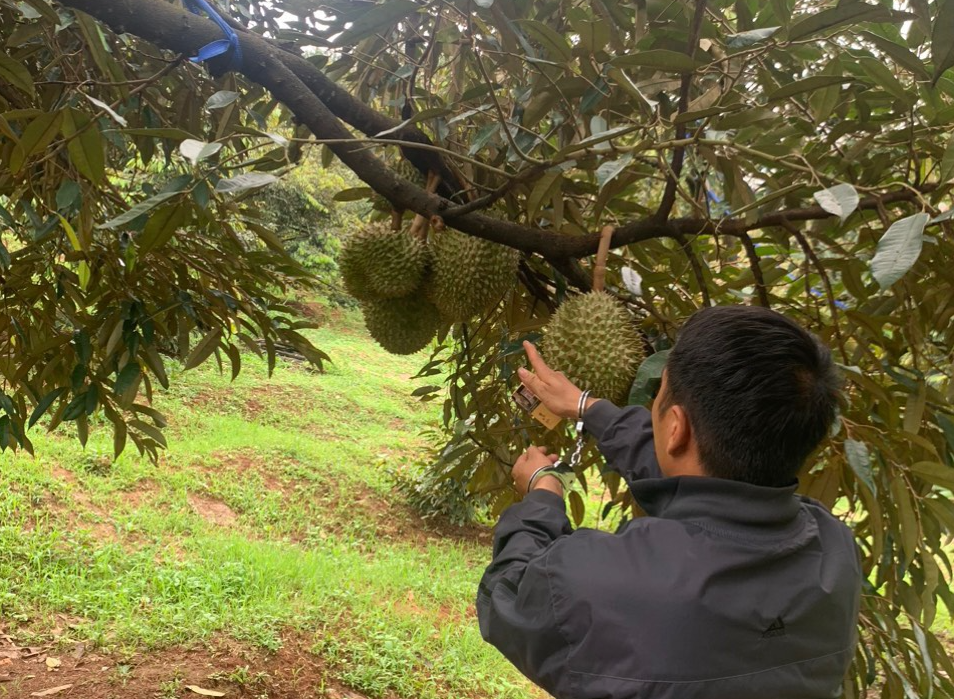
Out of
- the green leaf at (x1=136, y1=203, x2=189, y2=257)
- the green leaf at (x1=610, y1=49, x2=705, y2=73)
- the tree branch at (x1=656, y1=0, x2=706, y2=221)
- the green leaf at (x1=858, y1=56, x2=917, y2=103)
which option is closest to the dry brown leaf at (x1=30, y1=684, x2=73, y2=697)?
the green leaf at (x1=136, y1=203, x2=189, y2=257)

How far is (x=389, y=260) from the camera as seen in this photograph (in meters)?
1.41

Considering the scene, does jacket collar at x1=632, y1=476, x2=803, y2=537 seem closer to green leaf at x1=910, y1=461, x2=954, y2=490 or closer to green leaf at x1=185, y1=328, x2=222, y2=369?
green leaf at x1=910, y1=461, x2=954, y2=490

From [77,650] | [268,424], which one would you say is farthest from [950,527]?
[268,424]

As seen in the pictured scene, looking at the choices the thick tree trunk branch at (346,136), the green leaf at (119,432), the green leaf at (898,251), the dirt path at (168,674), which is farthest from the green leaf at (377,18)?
the dirt path at (168,674)

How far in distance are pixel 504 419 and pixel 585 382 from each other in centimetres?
76

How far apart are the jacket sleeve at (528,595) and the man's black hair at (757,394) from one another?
0.26m

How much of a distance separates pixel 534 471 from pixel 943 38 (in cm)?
83

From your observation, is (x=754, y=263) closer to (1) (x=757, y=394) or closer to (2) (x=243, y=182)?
(1) (x=757, y=394)

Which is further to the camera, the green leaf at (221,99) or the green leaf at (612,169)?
the green leaf at (221,99)

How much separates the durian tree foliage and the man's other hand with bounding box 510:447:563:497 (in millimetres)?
248

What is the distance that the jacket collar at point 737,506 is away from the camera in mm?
899

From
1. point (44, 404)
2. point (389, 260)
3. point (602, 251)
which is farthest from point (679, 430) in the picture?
point (44, 404)

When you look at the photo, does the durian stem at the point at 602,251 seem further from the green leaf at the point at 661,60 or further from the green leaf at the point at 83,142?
the green leaf at the point at 83,142

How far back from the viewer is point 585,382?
115 centimetres
